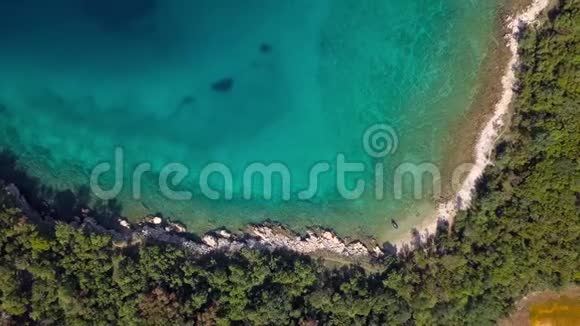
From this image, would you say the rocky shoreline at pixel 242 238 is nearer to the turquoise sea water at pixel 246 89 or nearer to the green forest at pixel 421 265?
the turquoise sea water at pixel 246 89

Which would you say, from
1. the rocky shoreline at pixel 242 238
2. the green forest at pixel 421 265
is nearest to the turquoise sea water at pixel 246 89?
the rocky shoreline at pixel 242 238

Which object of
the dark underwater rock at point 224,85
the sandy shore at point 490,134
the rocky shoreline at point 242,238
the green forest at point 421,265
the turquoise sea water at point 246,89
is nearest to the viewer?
the green forest at point 421,265

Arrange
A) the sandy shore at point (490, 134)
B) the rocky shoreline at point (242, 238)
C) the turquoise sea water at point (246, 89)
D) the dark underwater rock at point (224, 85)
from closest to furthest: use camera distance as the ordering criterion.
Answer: the rocky shoreline at point (242, 238), the sandy shore at point (490, 134), the turquoise sea water at point (246, 89), the dark underwater rock at point (224, 85)

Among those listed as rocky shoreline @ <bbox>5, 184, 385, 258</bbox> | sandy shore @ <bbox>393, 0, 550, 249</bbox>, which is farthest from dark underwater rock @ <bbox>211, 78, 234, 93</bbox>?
sandy shore @ <bbox>393, 0, 550, 249</bbox>

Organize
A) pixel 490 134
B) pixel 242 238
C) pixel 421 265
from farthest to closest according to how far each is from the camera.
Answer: pixel 242 238, pixel 490 134, pixel 421 265

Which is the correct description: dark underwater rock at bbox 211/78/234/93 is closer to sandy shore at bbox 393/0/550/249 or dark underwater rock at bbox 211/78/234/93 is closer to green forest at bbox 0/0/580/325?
green forest at bbox 0/0/580/325

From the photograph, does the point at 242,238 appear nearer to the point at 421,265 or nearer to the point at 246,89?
the point at 246,89

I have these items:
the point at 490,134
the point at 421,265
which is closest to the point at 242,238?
the point at 421,265
